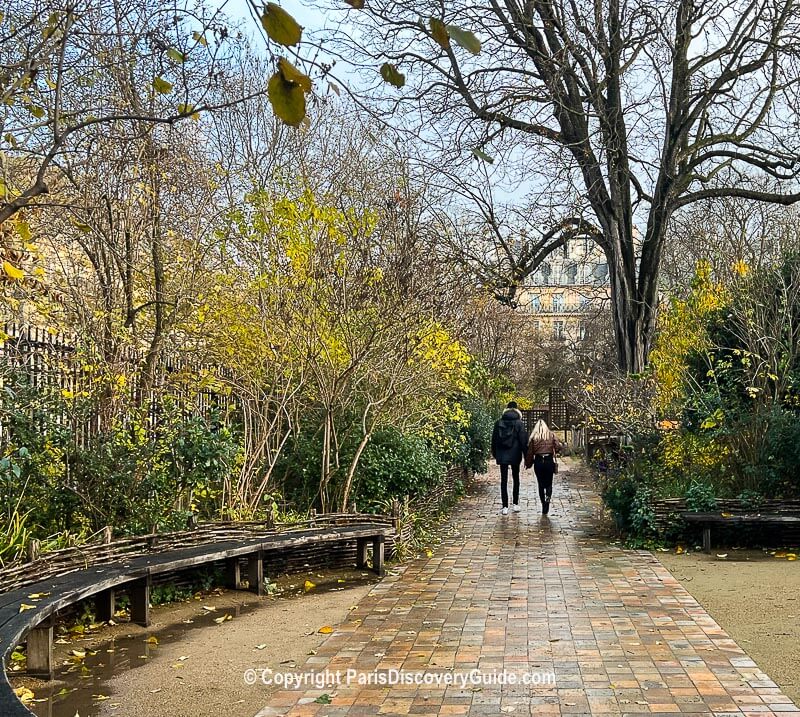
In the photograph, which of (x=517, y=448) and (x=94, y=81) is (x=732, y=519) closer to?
(x=517, y=448)

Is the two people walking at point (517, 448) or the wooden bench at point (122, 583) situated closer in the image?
the wooden bench at point (122, 583)

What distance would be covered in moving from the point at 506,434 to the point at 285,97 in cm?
1389

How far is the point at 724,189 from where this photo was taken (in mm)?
16906

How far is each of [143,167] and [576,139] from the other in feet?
30.7

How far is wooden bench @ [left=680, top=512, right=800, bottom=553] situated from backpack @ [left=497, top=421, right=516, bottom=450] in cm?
472

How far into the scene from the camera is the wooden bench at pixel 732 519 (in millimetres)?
10891

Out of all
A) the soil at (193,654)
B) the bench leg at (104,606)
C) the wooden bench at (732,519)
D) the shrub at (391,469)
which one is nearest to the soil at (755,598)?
the wooden bench at (732,519)

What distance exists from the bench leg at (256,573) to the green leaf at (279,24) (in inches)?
293

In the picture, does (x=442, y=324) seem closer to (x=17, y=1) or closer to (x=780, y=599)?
(x=780, y=599)

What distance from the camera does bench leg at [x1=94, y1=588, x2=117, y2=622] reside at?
7621mm

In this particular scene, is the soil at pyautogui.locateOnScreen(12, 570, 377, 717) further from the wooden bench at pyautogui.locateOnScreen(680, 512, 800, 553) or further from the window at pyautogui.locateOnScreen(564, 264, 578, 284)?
the window at pyautogui.locateOnScreen(564, 264, 578, 284)

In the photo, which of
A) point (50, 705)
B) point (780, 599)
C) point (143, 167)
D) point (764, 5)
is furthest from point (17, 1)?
point (764, 5)

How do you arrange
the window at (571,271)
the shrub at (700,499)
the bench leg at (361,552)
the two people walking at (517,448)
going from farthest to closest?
the window at (571,271)
the two people walking at (517,448)
the shrub at (700,499)
the bench leg at (361,552)

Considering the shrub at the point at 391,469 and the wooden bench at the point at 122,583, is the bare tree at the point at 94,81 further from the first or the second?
the shrub at the point at 391,469
